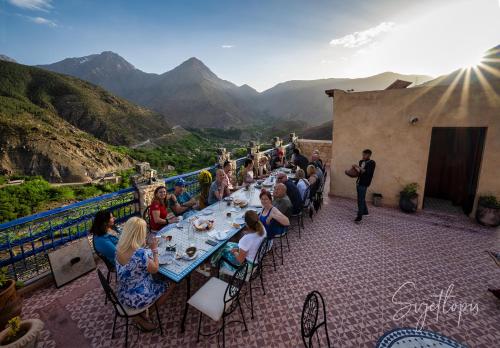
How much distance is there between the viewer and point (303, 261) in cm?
444

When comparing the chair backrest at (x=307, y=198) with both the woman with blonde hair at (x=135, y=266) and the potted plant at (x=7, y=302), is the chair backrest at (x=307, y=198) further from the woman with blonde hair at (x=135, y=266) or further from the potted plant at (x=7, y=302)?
the potted plant at (x=7, y=302)

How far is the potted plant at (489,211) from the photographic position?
18.2 feet

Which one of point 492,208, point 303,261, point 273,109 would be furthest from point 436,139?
point 273,109

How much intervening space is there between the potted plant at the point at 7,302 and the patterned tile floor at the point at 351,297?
0.46 m

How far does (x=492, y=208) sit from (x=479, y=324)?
153 inches

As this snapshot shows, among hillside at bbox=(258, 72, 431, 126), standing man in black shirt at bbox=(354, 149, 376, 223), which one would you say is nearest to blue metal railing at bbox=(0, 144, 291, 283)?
standing man in black shirt at bbox=(354, 149, 376, 223)

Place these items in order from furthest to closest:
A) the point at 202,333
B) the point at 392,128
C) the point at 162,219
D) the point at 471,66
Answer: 1. the point at 392,128
2. the point at 471,66
3. the point at 162,219
4. the point at 202,333

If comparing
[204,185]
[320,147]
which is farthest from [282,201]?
[320,147]

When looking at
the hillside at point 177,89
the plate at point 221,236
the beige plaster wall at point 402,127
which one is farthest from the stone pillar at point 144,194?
the hillside at point 177,89

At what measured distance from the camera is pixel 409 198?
641cm

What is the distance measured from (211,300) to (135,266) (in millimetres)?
982

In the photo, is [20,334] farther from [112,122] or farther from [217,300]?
[112,122]

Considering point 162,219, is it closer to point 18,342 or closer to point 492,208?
point 18,342

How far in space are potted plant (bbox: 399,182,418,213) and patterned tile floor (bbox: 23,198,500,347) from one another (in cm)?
115
